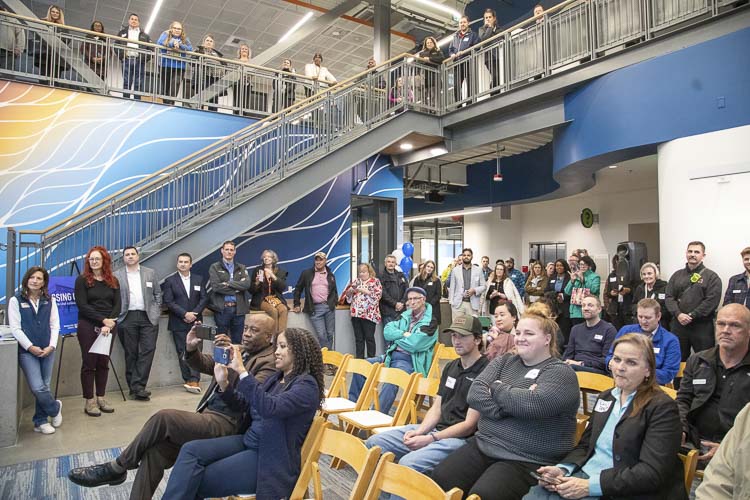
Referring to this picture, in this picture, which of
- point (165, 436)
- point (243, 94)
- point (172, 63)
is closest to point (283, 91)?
point (243, 94)

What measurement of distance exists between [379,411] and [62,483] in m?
2.22

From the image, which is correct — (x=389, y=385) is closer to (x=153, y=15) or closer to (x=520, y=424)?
(x=520, y=424)

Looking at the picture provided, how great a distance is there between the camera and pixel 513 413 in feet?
7.89

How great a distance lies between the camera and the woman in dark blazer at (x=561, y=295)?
727 cm

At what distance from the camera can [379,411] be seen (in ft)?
12.8

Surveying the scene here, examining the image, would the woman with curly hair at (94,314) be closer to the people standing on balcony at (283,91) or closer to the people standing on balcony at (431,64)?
the people standing on balcony at (283,91)

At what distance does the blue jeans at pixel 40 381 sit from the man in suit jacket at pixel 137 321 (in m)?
1.09

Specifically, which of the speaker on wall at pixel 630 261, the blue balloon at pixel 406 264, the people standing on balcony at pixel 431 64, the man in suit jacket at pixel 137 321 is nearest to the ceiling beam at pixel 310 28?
the people standing on balcony at pixel 431 64

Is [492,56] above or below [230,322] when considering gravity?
above

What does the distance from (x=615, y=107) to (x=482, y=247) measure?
8830 mm

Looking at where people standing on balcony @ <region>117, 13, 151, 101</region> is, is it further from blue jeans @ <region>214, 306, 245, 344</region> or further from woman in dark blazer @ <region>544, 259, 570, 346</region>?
woman in dark blazer @ <region>544, 259, 570, 346</region>

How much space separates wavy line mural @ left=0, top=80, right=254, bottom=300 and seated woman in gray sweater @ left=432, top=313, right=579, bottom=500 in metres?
6.90

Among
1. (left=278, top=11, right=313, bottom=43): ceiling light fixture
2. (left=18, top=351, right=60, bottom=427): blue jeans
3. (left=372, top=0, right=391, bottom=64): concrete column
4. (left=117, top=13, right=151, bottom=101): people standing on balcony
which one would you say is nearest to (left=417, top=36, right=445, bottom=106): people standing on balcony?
(left=372, top=0, right=391, bottom=64): concrete column

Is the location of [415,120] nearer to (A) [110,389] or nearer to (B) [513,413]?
(A) [110,389]
